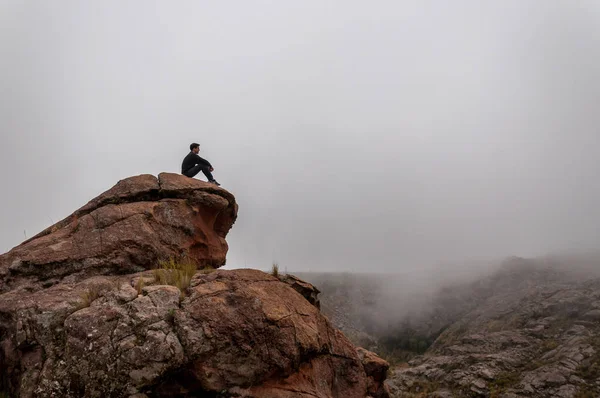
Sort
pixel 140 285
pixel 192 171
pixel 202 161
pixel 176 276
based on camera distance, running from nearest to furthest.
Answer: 1. pixel 140 285
2. pixel 176 276
3. pixel 192 171
4. pixel 202 161

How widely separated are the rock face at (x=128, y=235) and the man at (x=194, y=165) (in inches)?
66.0

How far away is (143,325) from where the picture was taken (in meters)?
9.48

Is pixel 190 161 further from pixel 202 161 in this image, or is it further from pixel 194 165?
pixel 202 161

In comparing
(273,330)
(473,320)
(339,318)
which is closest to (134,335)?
(273,330)

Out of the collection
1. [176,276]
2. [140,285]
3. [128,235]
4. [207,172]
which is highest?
[207,172]

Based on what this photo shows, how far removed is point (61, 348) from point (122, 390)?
1724 mm

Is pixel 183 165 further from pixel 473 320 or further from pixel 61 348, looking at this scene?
pixel 473 320

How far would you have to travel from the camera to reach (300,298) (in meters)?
13.0

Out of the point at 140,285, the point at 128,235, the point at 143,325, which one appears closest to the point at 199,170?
the point at 128,235

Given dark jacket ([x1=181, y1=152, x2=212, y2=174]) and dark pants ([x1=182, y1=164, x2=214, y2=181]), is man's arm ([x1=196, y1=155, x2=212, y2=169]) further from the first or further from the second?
dark pants ([x1=182, y1=164, x2=214, y2=181])

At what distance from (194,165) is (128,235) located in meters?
5.68

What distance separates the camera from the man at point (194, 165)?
17781 millimetres

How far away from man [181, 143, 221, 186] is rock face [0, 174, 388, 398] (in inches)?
138

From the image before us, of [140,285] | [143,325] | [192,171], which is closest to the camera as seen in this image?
[143,325]
